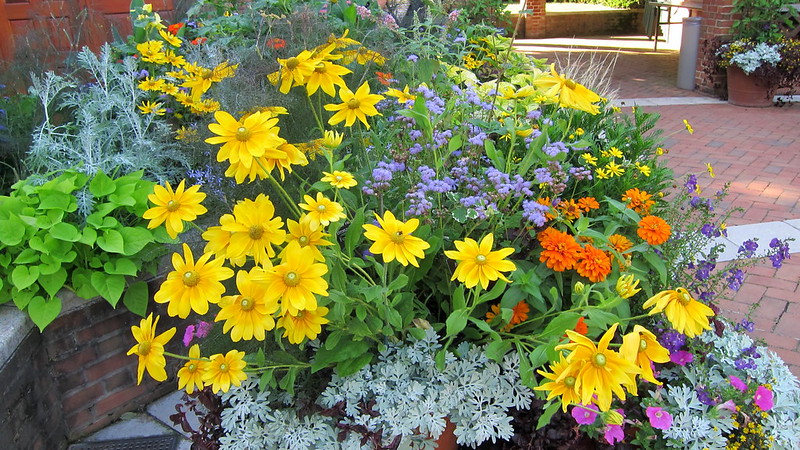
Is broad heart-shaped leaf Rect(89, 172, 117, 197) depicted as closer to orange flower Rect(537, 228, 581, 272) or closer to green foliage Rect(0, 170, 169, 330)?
green foliage Rect(0, 170, 169, 330)

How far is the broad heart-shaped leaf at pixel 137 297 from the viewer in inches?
85.4

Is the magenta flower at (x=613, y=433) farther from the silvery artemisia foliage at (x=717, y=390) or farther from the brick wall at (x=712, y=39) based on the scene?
the brick wall at (x=712, y=39)

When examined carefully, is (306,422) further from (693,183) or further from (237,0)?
(237,0)

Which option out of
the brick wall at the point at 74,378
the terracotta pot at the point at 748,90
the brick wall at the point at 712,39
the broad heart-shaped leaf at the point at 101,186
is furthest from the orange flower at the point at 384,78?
the brick wall at the point at 712,39

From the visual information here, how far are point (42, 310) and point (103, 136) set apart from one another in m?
1.04

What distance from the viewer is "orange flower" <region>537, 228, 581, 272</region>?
5.48ft

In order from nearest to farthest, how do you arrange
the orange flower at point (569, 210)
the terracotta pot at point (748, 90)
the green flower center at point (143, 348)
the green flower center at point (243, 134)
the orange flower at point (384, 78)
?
the green flower center at point (243, 134), the green flower center at point (143, 348), the orange flower at point (569, 210), the orange flower at point (384, 78), the terracotta pot at point (748, 90)

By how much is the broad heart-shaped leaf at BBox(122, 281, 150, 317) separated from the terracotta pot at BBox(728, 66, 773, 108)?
736 centimetres

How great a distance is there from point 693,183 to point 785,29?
6794mm

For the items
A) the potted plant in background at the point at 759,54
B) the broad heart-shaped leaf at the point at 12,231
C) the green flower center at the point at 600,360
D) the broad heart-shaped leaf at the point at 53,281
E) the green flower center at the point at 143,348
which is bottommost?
the potted plant in background at the point at 759,54

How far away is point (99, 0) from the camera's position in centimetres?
435

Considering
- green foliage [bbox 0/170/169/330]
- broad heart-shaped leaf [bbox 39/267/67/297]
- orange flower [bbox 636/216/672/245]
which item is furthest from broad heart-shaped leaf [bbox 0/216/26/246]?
orange flower [bbox 636/216/672/245]

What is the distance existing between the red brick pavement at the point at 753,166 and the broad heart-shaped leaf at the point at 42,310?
7.75 feet

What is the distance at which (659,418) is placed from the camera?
165cm
